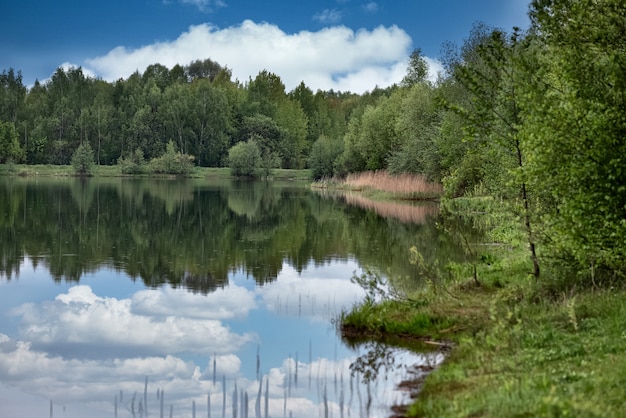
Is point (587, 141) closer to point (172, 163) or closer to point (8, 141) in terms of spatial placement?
point (172, 163)

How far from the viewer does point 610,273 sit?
1446 cm

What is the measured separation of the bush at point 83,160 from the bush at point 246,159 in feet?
78.7

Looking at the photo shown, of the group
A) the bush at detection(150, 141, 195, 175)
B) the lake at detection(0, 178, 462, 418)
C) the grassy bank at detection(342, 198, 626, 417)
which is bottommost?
the lake at detection(0, 178, 462, 418)

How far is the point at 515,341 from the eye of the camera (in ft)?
37.0

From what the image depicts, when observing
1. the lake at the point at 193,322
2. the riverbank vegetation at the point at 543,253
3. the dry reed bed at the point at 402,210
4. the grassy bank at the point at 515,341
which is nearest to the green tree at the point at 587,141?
the riverbank vegetation at the point at 543,253

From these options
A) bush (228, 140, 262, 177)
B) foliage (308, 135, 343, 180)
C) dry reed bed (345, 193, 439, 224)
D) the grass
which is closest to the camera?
dry reed bed (345, 193, 439, 224)

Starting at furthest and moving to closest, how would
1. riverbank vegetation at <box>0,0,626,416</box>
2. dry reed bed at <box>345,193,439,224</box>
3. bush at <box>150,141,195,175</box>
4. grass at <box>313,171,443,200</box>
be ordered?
bush at <box>150,141,195,175</box> → grass at <box>313,171,443,200</box> → dry reed bed at <box>345,193,439,224</box> → riverbank vegetation at <box>0,0,626,416</box>

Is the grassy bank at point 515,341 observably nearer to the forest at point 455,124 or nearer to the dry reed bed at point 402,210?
the forest at point 455,124

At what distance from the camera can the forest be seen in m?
13.1

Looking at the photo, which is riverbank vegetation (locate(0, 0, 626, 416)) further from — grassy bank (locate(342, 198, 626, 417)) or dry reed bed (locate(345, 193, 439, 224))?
dry reed bed (locate(345, 193, 439, 224))

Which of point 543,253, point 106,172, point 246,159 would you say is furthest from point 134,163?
point 543,253

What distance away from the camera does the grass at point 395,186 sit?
60906mm

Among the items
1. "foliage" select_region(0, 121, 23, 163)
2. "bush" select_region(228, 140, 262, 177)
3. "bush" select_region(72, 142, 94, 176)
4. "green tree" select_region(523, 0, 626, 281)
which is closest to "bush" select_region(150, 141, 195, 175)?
"bush" select_region(228, 140, 262, 177)

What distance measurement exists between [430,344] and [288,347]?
111 inches
